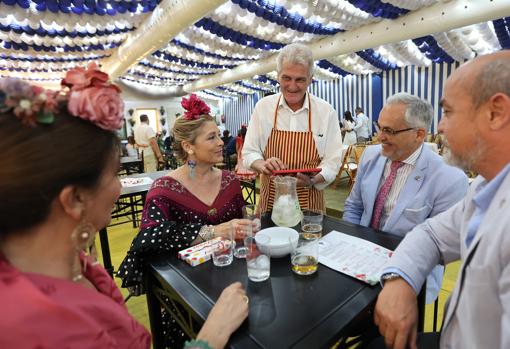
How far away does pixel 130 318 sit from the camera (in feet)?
2.65

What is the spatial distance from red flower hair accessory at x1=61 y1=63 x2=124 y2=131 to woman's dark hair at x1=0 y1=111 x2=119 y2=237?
2cm

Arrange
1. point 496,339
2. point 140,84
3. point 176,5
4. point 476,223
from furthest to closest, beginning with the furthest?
1. point 140,84
2. point 176,5
3. point 476,223
4. point 496,339

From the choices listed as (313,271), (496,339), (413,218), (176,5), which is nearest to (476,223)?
(496,339)

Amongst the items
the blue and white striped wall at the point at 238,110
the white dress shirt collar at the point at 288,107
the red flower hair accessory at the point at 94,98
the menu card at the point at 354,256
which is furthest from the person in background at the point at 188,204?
the blue and white striped wall at the point at 238,110

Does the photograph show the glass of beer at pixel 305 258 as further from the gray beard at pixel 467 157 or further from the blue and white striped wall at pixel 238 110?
the blue and white striped wall at pixel 238 110

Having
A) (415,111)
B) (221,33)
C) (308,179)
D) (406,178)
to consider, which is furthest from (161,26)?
(406,178)

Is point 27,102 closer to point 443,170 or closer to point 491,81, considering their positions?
point 491,81

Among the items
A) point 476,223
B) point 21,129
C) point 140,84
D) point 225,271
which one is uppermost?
point 140,84

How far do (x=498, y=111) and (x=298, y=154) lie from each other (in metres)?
1.40

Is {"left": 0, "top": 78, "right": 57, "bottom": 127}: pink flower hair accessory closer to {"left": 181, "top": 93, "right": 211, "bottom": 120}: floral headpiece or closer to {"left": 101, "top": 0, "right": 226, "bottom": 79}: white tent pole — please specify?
{"left": 181, "top": 93, "right": 211, "bottom": 120}: floral headpiece

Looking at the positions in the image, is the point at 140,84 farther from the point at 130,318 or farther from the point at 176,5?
the point at 130,318

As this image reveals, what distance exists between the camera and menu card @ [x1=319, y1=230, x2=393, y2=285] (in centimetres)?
114

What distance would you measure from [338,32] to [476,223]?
236 inches

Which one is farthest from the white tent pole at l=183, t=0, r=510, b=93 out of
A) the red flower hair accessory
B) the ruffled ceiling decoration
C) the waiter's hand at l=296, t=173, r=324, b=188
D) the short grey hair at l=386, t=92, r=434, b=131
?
the red flower hair accessory
